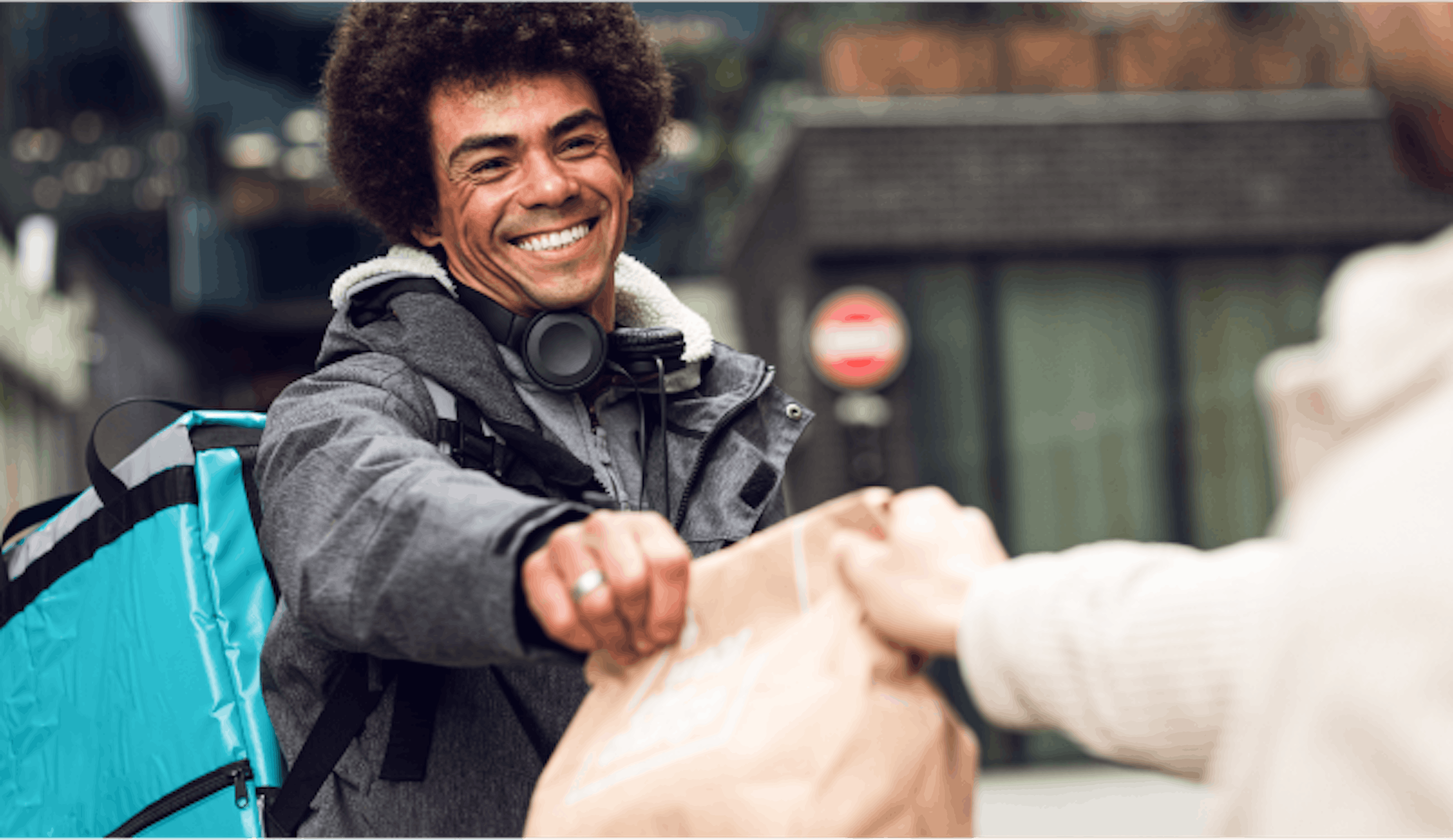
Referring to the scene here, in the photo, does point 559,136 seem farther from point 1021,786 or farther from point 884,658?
point 1021,786

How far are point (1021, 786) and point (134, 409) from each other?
8734 mm

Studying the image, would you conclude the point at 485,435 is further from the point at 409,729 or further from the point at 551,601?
the point at 551,601

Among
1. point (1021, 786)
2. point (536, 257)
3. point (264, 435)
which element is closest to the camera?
point (264, 435)

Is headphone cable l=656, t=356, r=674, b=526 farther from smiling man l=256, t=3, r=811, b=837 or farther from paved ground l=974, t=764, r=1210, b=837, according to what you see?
paved ground l=974, t=764, r=1210, b=837

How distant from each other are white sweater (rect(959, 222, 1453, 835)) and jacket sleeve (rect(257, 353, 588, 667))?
0.48 meters

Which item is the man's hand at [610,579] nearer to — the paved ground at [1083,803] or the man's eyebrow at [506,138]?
the man's eyebrow at [506,138]

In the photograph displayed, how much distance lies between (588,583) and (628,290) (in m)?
1.21

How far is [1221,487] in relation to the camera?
9.34m

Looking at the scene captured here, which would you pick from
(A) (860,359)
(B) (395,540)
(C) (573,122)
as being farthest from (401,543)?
(A) (860,359)

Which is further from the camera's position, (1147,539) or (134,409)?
(134,409)

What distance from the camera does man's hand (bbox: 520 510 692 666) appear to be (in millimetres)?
1214

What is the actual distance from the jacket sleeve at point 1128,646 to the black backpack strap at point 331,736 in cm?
92

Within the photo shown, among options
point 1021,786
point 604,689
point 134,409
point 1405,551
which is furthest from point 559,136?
point 134,409

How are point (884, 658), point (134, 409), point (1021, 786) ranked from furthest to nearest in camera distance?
point (134, 409) < point (1021, 786) < point (884, 658)
